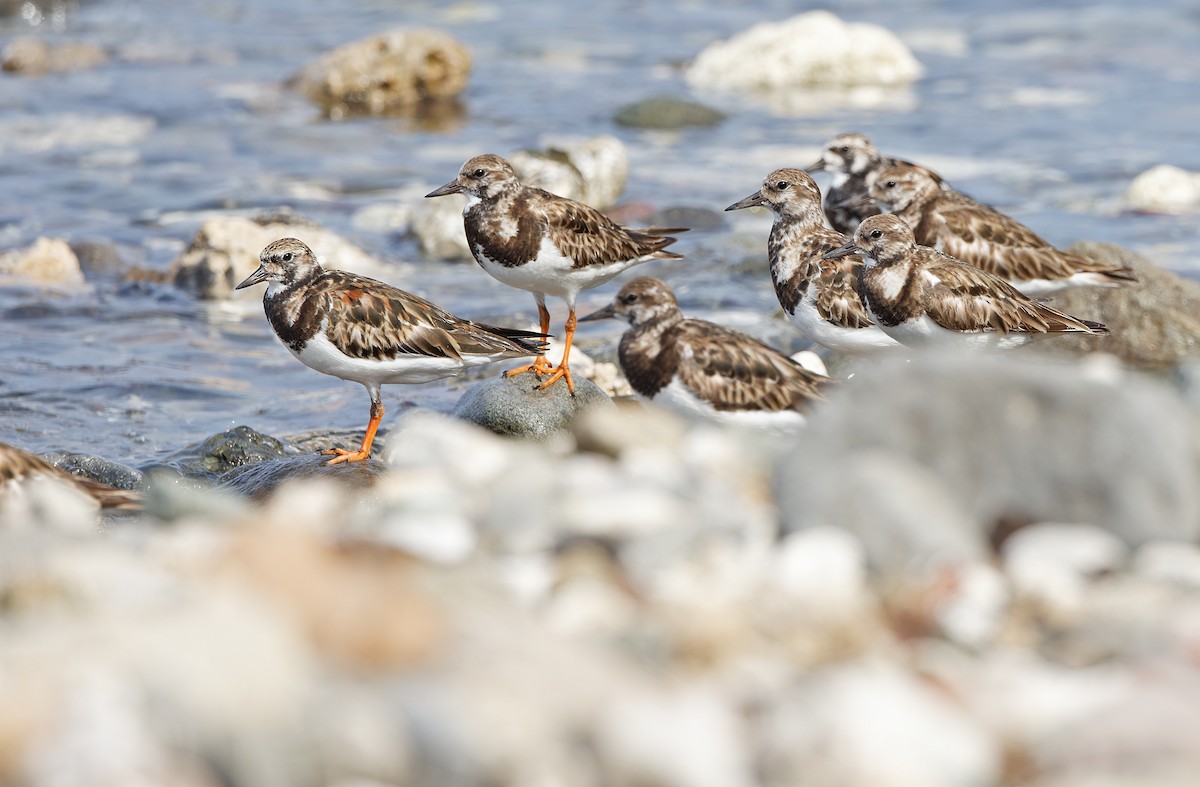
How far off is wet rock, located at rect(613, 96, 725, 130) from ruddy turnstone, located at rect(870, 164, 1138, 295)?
8.46 meters

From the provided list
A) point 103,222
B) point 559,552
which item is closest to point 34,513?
point 559,552

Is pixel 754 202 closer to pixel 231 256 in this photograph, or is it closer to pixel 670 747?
pixel 231 256

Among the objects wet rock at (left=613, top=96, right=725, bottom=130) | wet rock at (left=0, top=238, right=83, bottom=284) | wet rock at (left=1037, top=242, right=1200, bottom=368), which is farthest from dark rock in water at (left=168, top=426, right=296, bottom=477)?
wet rock at (left=613, top=96, right=725, bottom=130)

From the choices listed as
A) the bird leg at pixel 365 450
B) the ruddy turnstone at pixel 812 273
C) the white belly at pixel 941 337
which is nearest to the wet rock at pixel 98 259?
the bird leg at pixel 365 450

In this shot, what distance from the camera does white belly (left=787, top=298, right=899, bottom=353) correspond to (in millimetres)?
7438

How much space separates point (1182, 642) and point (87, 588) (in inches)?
105

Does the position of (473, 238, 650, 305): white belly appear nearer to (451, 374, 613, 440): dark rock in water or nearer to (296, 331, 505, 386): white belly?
(451, 374, 613, 440): dark rock in water

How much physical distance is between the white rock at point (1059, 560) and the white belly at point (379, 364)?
341 cm

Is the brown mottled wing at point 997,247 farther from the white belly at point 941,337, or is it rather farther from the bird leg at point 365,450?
the bird leg at point 365,450

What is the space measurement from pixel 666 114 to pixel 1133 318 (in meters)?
8.44

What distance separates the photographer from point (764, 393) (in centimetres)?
628

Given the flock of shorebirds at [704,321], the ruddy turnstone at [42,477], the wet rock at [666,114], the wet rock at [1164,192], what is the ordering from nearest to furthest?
the ruddy turnstone at [42,477] → the flock of shorebirds at [704,321] → the wet rock at [1164,192] → the wet rock at [666,114]

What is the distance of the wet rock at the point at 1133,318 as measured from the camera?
29.5 feet

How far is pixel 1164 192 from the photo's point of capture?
13.0 meters
